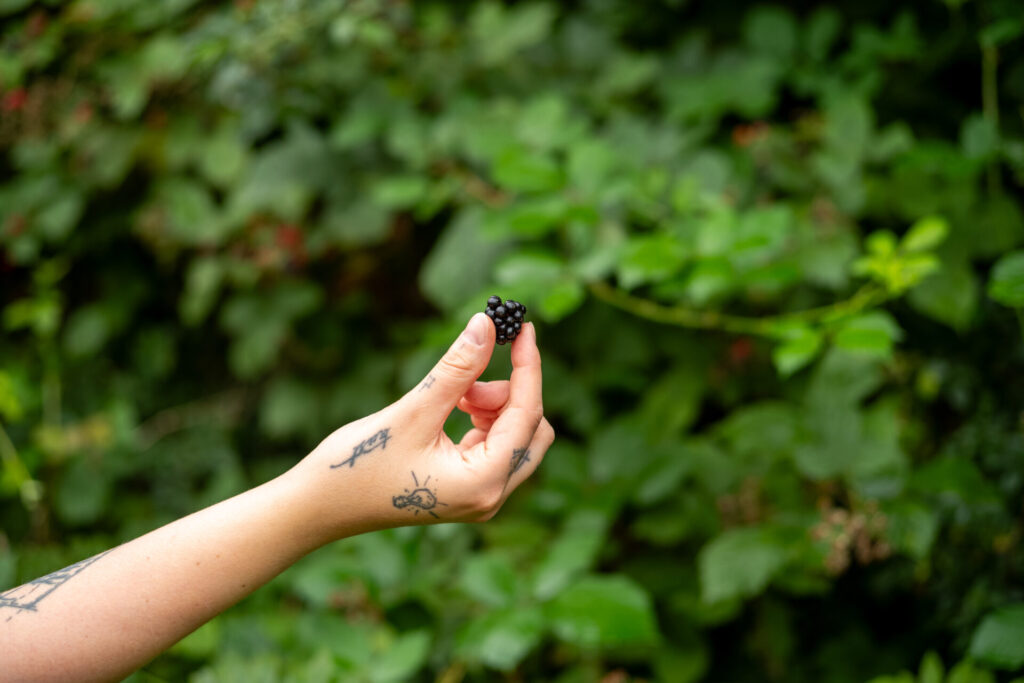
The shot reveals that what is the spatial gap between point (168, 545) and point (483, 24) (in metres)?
A: 1.60

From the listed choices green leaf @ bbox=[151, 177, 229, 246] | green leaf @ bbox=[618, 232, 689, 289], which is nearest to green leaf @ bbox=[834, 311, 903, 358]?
green leaf @ bbox=[618, 232, 689, 289]

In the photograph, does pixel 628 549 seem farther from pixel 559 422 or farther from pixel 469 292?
pixel 469 292

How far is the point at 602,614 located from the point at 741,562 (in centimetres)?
33

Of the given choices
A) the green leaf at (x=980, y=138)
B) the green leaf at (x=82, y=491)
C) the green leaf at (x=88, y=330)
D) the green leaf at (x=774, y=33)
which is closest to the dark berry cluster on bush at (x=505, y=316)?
the green leaf at (x=980, y=138)

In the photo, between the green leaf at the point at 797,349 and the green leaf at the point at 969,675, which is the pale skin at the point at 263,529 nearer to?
the green leaf at the point at 797,349

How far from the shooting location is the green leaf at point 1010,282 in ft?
3.53

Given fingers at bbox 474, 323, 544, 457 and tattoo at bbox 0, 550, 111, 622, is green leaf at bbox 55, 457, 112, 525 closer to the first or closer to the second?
tattoo at bbox 0, 550, 111, 622

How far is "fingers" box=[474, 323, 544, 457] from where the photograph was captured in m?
0.88

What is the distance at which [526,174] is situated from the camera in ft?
4.85

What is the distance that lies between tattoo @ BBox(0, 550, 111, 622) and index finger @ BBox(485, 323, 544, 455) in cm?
55

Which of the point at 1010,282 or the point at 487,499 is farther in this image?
the point at 1010,282

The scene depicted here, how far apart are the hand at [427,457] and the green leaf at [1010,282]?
2.60 ft

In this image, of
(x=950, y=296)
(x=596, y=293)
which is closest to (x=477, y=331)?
(x=596, y=293)

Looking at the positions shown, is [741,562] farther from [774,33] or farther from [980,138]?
[774,33]
